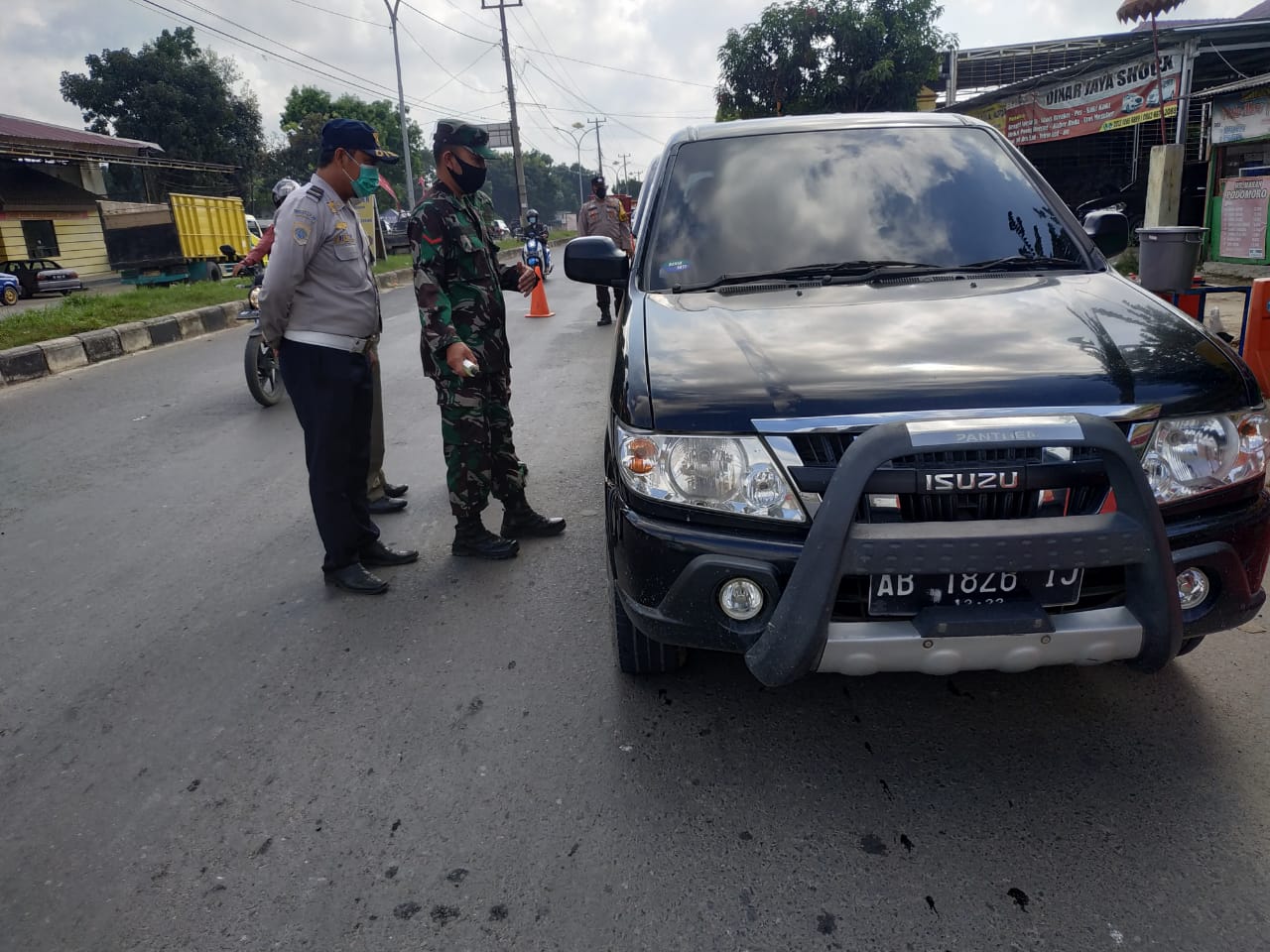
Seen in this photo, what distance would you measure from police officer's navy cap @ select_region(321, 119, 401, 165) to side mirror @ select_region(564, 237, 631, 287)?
88cm

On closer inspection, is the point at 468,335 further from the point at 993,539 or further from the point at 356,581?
the point at 993,539

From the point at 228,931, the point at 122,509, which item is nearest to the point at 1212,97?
the point at 122,509

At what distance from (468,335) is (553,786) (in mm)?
2107

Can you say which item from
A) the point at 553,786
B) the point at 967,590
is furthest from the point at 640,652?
the point at 967,590

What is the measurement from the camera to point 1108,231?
11.1 feet

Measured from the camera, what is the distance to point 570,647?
123 inches

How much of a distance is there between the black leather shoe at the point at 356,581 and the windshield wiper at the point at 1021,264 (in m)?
2.44

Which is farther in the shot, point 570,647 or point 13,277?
point 13,277

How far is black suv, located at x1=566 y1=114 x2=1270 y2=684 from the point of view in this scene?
196 cm

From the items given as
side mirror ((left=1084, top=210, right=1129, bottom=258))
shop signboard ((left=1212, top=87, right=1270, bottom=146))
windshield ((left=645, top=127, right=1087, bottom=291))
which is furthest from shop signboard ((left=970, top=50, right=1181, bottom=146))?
windshield ((left=645, top=127, right=1087, bottom=291))

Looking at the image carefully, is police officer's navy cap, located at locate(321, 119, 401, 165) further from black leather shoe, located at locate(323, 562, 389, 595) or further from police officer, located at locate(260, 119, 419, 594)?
black leather shoe, located at locate(323, 562, 389, 595)

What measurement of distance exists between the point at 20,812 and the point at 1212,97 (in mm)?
15708

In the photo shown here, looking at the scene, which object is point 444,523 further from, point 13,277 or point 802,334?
point 13,277

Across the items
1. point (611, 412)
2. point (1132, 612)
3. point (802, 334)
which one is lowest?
point (1132, 612)
